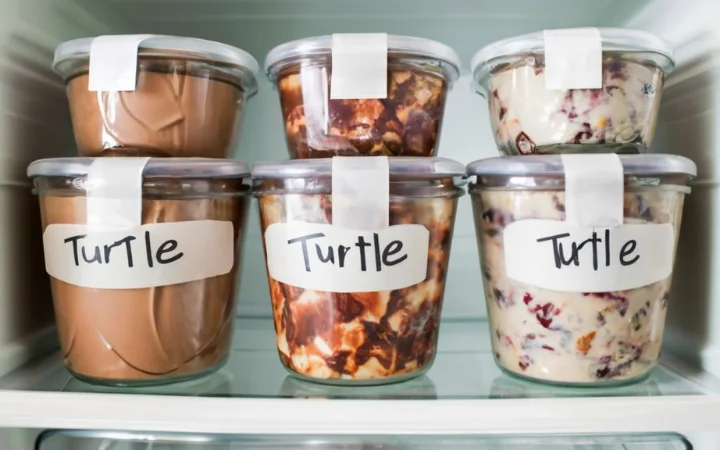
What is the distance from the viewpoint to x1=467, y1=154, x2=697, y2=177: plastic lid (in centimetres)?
61

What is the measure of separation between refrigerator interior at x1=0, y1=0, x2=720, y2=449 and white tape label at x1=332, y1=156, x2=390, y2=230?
0.19m

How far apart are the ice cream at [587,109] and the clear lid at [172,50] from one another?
0.32 metres

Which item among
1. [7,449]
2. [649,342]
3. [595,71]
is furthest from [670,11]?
[7,449]

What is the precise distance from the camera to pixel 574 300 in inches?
24.2

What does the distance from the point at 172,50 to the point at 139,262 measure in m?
0.23

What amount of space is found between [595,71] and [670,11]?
0.63ft

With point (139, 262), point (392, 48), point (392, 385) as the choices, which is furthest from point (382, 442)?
point (392, 48)

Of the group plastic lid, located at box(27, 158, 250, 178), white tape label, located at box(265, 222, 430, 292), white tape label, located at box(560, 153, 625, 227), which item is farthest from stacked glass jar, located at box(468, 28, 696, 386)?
plastic lid, located at box(27, 158, 250, 178)

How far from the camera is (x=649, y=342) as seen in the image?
2.12 ft

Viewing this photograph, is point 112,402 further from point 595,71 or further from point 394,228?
point 595,71

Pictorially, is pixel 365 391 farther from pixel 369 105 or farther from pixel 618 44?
pixel 618 44

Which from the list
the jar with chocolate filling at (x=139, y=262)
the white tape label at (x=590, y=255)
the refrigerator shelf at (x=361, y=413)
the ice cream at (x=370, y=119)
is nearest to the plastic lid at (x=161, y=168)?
the jar with chocolate filling at (x=139, y=262)

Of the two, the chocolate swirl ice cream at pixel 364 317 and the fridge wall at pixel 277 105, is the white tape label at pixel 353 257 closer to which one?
the chocolate swirl ice cream at pixel 364 317

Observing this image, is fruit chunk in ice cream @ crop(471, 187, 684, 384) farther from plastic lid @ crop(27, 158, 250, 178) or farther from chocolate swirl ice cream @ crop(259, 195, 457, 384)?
plastic lid @ crop(27, 158, 250, 178)
